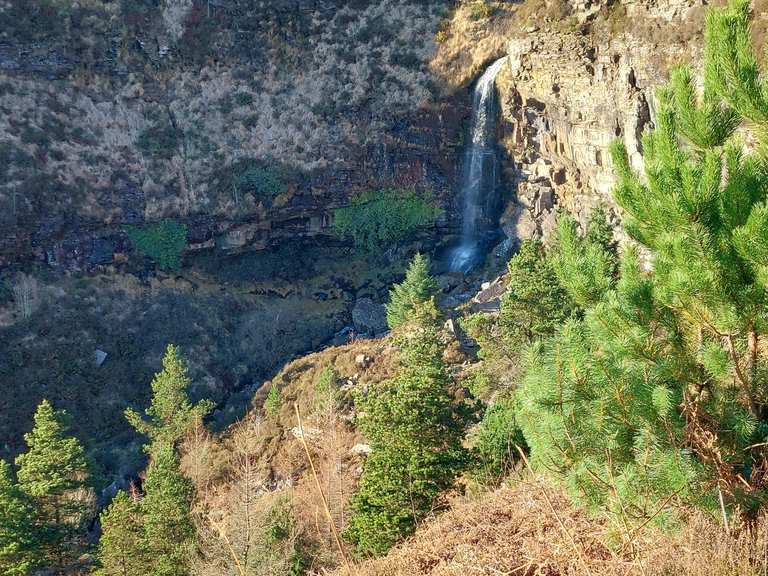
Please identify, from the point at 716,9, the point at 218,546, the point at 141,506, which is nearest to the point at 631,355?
the point at 716,9

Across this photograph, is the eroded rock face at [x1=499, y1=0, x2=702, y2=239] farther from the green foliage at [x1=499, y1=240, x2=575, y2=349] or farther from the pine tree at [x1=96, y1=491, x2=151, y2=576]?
the pine tree at [x1=96, y1=491, x2=151, y2=576]

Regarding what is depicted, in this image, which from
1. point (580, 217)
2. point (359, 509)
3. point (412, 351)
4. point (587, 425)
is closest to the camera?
point (587, 425)

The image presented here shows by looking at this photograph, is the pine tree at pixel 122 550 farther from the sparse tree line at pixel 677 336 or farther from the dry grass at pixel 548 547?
the sparse tree line at pixel 677 336

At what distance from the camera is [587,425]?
6.45 meters

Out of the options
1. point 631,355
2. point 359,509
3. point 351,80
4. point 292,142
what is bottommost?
point 359,509

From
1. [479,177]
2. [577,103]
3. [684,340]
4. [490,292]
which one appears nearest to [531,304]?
[684,340]

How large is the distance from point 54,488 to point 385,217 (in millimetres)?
23854

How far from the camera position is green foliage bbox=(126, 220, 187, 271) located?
3600cm

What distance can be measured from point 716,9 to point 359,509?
11065 mm

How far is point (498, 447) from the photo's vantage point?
1384cm

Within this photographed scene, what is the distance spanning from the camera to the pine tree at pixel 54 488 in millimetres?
18172

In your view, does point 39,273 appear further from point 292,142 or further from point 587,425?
point 587,425

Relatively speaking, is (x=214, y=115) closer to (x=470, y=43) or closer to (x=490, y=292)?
(x=470, y=43)

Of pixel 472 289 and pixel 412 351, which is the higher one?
pixel 412 351
